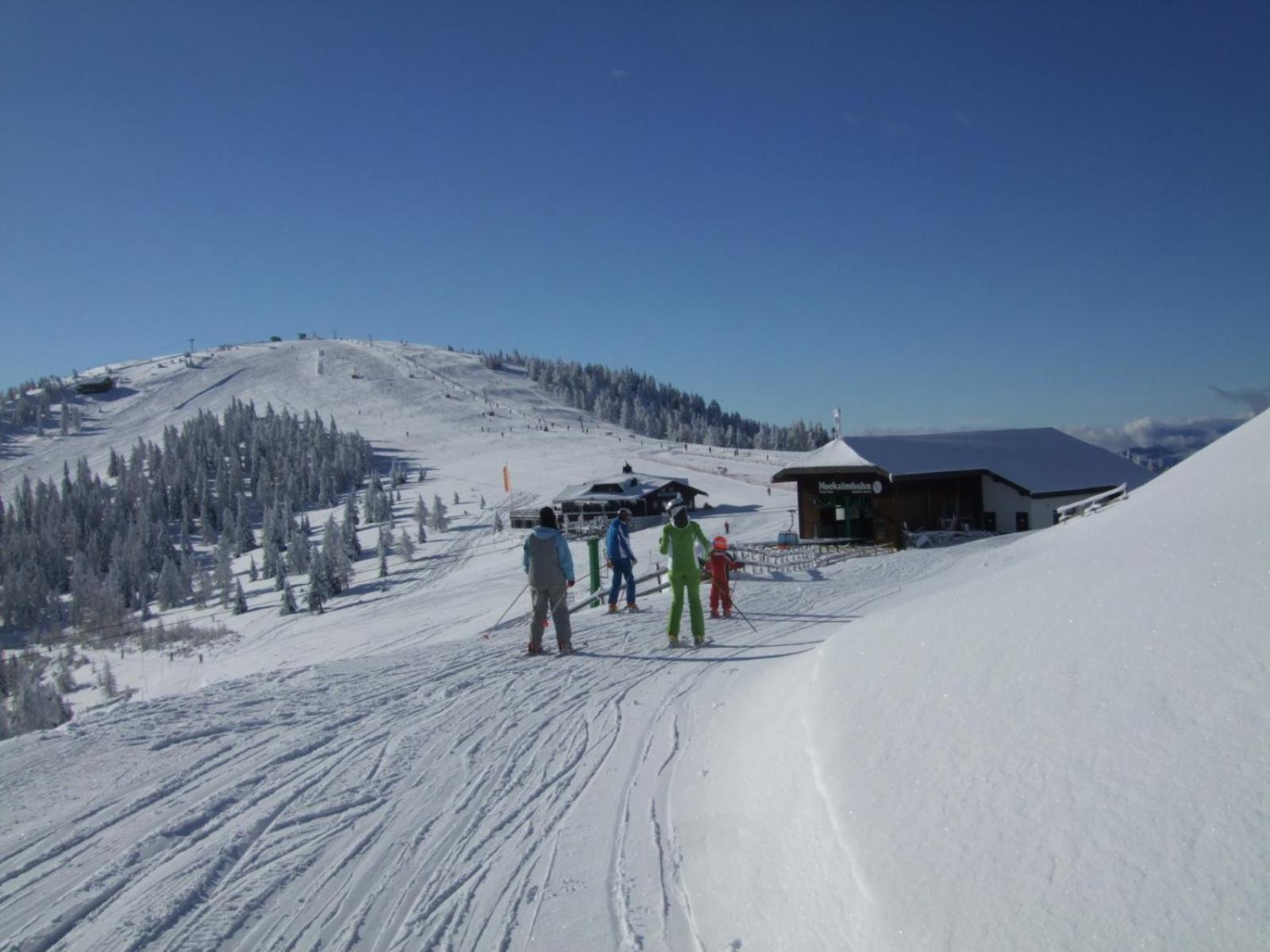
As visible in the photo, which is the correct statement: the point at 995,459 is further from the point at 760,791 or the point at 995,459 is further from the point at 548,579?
the point at 760,791

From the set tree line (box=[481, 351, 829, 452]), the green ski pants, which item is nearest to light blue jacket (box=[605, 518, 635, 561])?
the green ski pants

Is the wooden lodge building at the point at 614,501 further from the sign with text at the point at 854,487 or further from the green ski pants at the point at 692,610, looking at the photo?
the green ski pants at the point at 692,610

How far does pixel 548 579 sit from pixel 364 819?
16.4ft

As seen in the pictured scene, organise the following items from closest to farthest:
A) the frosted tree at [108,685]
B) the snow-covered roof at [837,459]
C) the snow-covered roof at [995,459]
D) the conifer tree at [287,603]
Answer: the frosted tree at [108,685] < the snow-covered roof at [995,459] < the snow-covered roof at [837,459] < the conifer tree at [287,603]

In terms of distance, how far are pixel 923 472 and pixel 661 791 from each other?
25651mm

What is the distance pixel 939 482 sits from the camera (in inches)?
1182

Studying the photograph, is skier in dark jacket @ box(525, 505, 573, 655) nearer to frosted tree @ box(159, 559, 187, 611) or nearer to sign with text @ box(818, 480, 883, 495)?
sign with text @ box(818, 480, 883, 495)

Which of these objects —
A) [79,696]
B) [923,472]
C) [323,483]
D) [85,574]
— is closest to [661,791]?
[923,472]

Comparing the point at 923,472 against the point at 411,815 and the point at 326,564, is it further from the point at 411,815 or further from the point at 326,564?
the point at 326,564

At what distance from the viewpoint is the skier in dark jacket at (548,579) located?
9688 mm

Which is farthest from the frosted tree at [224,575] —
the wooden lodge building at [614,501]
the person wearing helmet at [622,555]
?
the person wearing helmet at [622,555]

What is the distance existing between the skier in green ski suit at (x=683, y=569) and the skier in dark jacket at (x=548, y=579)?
4.50 feet

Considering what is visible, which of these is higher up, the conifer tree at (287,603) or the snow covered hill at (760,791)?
the snow covered hill at (760,791)

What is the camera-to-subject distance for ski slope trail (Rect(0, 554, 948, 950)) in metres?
3.68
